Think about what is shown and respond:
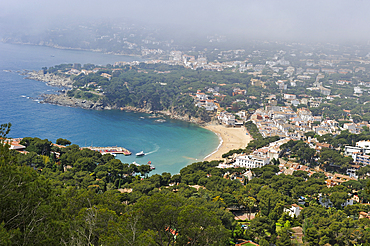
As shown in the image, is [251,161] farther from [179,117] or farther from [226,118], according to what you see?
[179,117]

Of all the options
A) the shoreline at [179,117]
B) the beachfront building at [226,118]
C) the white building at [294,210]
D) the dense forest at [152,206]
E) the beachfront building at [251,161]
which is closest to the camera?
the dense forest at [152,206]

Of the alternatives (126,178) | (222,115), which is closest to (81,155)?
(126,178)

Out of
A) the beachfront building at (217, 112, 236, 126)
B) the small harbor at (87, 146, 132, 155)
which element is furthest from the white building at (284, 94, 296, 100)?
the small harbor at (87, 146, 132, 155)

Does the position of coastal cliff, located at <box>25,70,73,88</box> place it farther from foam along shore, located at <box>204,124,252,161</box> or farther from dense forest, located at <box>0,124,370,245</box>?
dense forest, located at <box>0,124,370,245</box>

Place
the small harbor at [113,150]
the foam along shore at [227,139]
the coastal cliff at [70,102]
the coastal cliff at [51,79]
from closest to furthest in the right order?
the small harbor at [113,150] → the foam along shore at [227,139] → the coastal cliff at [70,102] → the coastal cliff at [51,79]

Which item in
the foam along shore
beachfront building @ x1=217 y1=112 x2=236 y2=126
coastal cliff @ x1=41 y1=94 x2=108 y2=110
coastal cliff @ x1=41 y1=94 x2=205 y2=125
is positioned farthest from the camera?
coastal cliff @ x1=41 y1=94 x2=108 y2=110

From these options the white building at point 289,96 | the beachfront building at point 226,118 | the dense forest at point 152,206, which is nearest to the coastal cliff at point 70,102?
the beachfront building at point 226,118

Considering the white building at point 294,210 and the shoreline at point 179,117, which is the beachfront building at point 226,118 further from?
the white building at point 294,210
